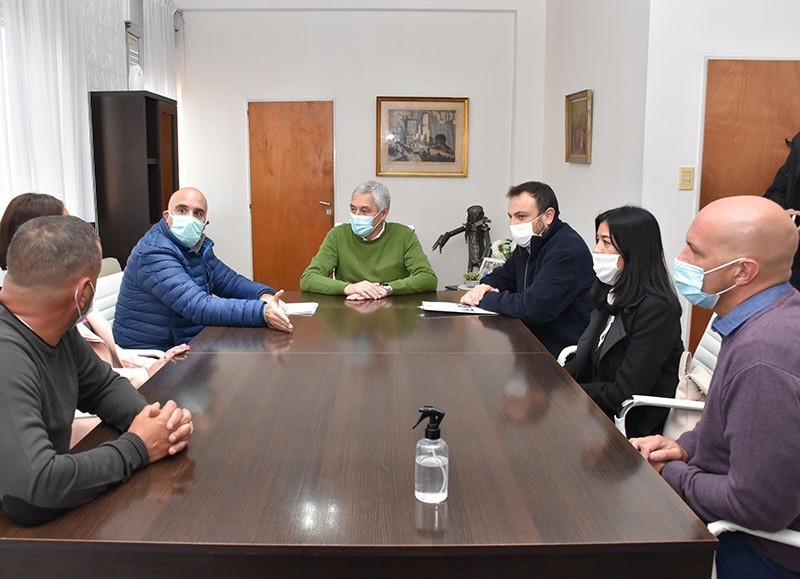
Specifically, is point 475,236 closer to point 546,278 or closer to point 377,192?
point 377,192

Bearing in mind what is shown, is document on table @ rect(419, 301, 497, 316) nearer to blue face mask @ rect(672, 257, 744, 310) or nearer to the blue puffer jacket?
the blue puffer jacket

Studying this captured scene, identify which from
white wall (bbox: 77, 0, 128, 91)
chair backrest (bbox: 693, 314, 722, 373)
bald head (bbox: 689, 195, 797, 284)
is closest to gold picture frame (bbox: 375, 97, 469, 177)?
white wall (bbox: 77, 0, 128, 91)

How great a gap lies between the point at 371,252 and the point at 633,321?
6.11 ft

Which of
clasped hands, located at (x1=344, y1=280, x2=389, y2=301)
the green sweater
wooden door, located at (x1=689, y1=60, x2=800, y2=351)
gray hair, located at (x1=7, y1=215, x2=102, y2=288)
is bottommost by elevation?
clasped hands, located at (x1=344, y1=280, x2=389, y2=301)

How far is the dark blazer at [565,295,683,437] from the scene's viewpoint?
7.77ft

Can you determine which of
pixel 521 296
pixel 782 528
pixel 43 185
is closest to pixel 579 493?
pixel 782 528

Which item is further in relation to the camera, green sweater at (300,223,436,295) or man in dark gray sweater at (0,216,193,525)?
green sweater at (300,223,436,295)

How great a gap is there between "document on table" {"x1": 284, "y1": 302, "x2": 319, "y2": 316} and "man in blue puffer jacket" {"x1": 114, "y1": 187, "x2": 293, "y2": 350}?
85mm

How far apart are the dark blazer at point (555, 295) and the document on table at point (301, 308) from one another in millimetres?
732

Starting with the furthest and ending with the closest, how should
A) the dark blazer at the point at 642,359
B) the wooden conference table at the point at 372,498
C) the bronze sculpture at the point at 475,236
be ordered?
the bronze sculpture at the point at 475,236, the dark blazer at the point at 642,359, the wooden conference table at the point at 372,498

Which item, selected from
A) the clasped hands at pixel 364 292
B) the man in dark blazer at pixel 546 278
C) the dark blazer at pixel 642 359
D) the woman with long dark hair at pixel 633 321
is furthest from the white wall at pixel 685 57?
the dark blazer at pixel 642 359

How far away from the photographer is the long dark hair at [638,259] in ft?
7.96

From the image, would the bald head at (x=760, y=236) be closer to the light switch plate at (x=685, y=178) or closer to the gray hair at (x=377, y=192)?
the gray hair at (x=377, y=192)

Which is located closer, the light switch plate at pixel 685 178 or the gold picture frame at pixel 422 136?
the light switch plate at pixel 685 178
